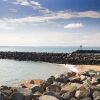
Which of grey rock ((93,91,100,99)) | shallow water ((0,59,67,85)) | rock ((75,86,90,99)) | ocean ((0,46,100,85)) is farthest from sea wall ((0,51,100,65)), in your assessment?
grey rock ((93,91,100,99))

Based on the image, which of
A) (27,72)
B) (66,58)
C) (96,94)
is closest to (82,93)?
(96,94)

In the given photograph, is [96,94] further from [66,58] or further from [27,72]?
[66,58]

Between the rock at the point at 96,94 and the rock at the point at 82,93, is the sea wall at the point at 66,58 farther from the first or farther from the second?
the rock at the point at 96,94

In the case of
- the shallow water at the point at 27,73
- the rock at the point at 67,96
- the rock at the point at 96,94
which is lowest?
the shallow water at the point at 27,73

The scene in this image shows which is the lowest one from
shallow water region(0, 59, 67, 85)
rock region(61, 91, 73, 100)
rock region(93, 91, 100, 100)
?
shallow water region(0, 59, 67, 85)

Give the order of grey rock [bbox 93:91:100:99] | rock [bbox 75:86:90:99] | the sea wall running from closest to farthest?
1. grey rock [bbox 93:91:100:99]
2. rock [bbox 75:86:90:99]
3. the sea wall

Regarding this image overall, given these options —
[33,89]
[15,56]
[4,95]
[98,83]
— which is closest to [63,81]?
[98,83]

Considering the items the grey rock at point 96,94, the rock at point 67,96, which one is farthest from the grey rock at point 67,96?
the grey rock at point 96,94

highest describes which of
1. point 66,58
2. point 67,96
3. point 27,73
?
point 66,58

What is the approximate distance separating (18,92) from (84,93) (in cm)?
230

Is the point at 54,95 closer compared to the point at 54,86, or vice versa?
the point at 54,95

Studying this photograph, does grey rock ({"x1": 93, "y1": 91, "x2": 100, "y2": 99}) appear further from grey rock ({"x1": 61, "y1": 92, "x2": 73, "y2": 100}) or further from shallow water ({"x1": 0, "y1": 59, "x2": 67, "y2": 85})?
shallow water ({"x1": 0, "y1": 59, "x2": 67, "y2": 85})

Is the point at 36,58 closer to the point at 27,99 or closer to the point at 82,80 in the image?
the point at 82,80

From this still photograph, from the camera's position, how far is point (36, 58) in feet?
147
